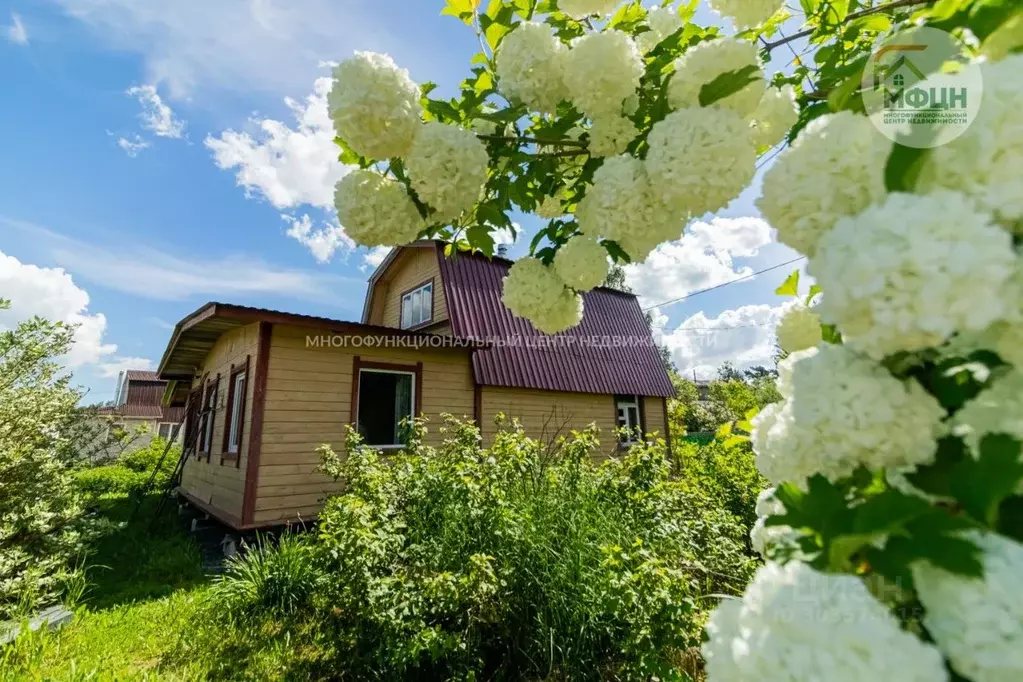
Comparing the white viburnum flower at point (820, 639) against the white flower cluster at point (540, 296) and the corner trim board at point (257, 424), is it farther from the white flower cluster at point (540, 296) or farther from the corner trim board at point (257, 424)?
the corner trim board at point (257, 424)

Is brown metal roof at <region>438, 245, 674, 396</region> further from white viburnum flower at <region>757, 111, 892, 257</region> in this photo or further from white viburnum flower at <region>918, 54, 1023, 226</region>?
white viburnum flower at <region>918, 54, 1023, 226</region>

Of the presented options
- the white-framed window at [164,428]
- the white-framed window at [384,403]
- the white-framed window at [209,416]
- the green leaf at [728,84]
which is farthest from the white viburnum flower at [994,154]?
the white-framed window at [164,428]

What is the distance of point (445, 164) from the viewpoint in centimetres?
100

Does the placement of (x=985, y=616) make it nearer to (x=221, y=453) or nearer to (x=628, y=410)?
(x=221, y=453)

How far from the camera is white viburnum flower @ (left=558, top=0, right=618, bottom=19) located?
1282 mm

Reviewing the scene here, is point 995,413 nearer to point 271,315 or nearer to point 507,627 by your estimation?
point 507,627

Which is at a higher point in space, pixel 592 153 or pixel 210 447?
pixel 592 153

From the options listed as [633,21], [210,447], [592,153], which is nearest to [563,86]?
[592,153]

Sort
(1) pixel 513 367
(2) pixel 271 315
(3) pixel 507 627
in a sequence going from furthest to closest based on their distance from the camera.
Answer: (1) pixel 513 367, (2) pixel 271 315, (3) pixel 507 627

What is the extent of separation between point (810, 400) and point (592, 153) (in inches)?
31.7

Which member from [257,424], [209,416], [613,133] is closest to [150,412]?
[209,416]

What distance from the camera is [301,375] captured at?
6656mm

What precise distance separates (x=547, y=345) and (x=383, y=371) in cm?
403

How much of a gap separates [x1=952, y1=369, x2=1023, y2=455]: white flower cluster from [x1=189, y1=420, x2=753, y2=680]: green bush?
2.02 meters
